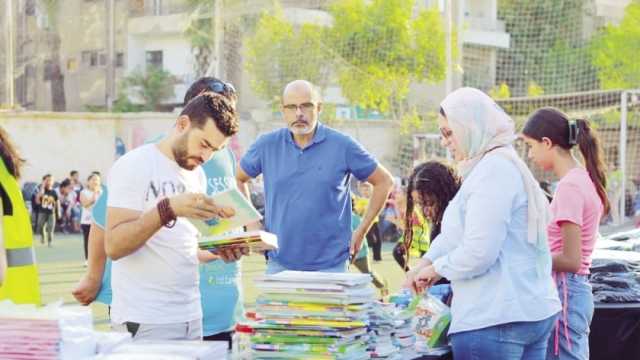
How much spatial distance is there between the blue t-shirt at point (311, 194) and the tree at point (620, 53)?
2751 centimetres

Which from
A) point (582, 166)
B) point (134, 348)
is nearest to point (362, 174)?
point (582, 166)

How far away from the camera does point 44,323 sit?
8.24 ft

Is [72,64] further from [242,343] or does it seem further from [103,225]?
[242,343]

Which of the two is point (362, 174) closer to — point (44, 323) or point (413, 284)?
point (413, 284)

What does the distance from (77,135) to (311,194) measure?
78.3ft

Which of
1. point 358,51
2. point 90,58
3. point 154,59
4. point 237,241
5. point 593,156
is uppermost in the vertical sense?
point 90,58

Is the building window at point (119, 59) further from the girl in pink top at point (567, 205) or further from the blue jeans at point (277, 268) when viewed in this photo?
the girl in pink top at point (567, 205)

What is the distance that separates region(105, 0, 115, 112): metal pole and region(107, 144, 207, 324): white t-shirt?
39.4 metres

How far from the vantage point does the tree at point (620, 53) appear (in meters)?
31.7

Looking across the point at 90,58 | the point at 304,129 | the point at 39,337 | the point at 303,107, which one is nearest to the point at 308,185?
the point at 304,129

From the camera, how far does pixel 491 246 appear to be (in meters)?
3.20

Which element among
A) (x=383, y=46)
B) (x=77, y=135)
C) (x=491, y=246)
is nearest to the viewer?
(x=491, y=246)

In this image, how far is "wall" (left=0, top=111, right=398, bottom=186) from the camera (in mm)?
26891

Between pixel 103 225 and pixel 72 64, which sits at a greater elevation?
pixel 72 64
